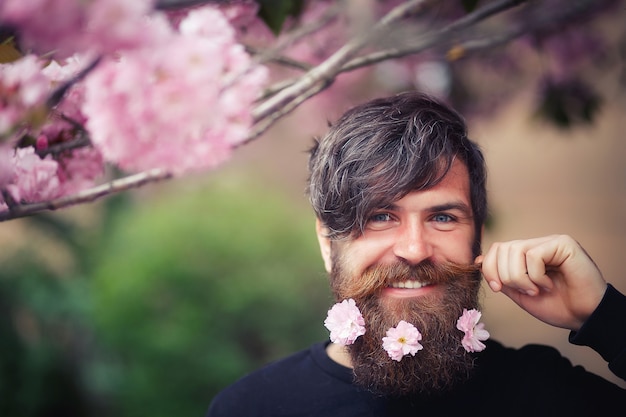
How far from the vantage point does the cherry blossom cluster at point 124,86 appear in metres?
0.90

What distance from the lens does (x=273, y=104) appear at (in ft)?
4.54

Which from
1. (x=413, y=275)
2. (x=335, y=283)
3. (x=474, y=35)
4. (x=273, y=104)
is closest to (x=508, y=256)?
(x=413, y=275)

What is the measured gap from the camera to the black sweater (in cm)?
141

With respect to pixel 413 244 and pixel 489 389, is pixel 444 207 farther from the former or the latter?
pixel 489 389

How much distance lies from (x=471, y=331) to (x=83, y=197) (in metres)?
0.88

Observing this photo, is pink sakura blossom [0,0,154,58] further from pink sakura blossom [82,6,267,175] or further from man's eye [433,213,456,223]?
man's eye [433,213,456,223]

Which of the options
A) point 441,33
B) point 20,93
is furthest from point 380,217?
point 20,93

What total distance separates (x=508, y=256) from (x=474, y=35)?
1043 mm

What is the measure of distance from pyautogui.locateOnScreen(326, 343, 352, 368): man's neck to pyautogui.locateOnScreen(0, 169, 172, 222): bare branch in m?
0.65

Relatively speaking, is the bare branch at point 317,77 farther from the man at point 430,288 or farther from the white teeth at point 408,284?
the white teeth at point 408,284

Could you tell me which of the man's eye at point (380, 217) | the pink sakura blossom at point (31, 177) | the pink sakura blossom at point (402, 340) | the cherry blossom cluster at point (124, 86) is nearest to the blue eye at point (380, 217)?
the man's eye at point (380, 217)

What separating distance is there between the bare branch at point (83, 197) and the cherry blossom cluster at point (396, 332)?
1.65ft

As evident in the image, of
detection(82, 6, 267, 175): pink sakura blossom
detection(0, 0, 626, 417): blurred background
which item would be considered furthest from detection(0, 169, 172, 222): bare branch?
detection(0, 0, 626, 417): blurred background

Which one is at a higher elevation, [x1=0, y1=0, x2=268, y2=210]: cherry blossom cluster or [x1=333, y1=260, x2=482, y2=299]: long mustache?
[x1=0, y1=0, x2=268, y2=210]: cherry blossom cluster
